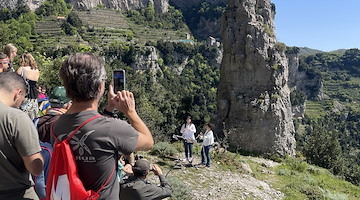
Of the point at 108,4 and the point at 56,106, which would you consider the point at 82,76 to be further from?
the point at 108,4

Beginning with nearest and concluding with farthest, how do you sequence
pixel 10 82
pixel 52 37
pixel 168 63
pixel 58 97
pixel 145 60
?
pixel 10 82 → pixel 58 97 → pixel 52 37 → pixel 145 60 → pixel 168 63

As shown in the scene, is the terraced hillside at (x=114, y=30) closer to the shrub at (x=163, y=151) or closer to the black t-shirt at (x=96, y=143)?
the shrub at (x=163, y=151)

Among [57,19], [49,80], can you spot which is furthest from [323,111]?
[49,80]

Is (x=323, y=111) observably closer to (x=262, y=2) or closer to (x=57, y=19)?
(x=262, y=2)

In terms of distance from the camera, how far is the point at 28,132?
7.74ft

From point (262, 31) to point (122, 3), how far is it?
11005cm

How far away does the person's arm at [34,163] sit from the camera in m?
2.39

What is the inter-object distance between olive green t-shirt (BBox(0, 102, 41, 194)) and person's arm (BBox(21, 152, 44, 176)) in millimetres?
39

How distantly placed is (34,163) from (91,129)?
0.78 m

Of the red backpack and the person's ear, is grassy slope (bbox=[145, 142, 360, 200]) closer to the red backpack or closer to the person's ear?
the person's ear

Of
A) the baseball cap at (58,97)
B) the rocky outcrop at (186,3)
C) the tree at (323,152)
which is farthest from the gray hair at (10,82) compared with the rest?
the rocky outcrop at (186,3)

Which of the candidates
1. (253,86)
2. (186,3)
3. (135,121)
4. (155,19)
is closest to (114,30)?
(155,19)

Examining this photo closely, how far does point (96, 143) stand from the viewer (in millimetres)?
2064

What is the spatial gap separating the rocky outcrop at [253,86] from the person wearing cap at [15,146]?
26075mm
